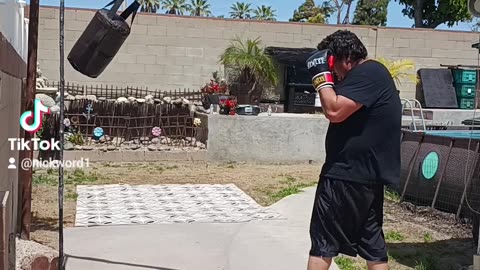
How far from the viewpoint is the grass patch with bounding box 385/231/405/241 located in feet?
20.8

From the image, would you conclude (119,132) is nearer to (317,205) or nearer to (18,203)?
(18,203)

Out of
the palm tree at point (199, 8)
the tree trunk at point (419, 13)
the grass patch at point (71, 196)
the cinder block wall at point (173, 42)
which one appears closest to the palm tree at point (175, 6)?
the palm tree at point (199, 8)

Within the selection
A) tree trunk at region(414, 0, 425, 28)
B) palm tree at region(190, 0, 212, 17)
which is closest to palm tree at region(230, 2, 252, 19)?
palm tree at region(190, 0, 212, 17)

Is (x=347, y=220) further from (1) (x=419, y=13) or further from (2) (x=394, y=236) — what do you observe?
(1) (x=419, y=13)

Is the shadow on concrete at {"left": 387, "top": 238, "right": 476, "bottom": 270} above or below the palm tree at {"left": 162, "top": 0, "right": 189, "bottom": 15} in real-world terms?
below

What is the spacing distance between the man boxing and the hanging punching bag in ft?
5.72

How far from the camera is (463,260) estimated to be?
18.3ft

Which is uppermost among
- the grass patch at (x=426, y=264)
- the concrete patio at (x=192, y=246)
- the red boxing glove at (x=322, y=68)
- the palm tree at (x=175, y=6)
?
the palm tree at (x=175, y=6)

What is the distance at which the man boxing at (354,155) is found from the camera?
12.1ft

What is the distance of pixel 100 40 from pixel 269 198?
4.67 meters

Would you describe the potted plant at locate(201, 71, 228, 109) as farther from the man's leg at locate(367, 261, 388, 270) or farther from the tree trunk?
the tree trunk

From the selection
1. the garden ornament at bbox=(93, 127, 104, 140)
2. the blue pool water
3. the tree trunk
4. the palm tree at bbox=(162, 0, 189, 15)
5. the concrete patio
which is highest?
the palm tree at bbox=(162, 0, 189, 15)

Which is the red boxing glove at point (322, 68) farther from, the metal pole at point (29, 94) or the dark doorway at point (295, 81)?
the dark doorway at point (295, 81)

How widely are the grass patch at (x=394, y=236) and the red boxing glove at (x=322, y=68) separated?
3.15m
